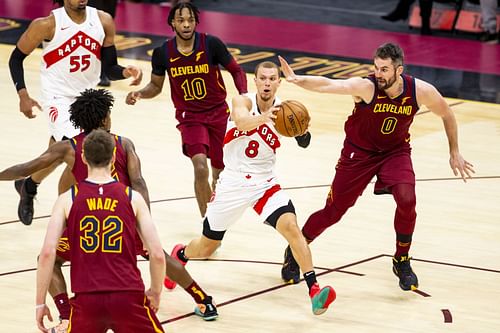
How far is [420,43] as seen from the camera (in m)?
18.7

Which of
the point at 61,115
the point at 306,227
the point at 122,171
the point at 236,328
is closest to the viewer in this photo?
the point at 122,171

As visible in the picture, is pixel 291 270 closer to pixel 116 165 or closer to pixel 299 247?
pixel 299 247

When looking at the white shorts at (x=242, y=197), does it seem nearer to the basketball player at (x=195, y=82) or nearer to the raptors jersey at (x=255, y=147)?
the raptors jersey at (x=255, y=147)

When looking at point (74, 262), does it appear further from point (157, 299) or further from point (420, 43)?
point (420, 43)

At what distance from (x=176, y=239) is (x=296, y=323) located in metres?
2.13

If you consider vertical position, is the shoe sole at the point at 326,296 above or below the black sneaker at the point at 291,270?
above

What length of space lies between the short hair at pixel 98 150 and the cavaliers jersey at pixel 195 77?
12.3 feet

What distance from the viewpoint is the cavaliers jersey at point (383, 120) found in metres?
8.32

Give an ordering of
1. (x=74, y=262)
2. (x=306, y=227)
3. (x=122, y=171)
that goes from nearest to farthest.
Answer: (x=74, y=262) → (x=122, y=171) → (x=306, y=227)

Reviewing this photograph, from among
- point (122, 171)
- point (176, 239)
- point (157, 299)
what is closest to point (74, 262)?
point (157, 299)

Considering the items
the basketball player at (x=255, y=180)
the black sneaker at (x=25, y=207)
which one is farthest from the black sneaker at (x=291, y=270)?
the black sneaker at (x=25, y=207)

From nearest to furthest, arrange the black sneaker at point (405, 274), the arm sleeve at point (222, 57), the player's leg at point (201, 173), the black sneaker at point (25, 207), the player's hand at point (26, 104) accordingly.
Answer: the black sneaker at point (405, 274) < the player's hand at point (26, 104) < the player's leg at point (201, 173) < the arm sleeve at point (222, 57) < the black sneaker at point (25, 207)

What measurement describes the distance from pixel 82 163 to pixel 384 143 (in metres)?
2.47

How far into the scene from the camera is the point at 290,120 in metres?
7.99
